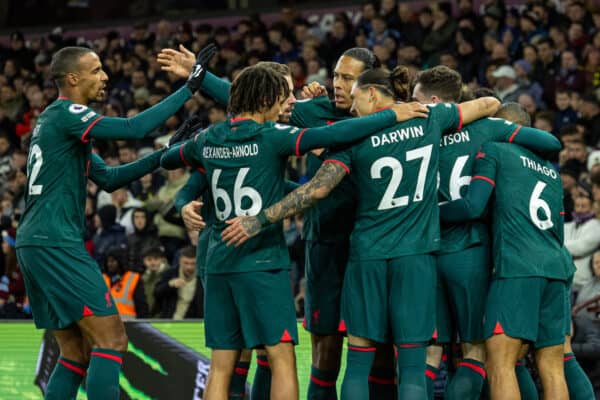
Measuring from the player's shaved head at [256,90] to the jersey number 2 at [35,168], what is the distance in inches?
46.4

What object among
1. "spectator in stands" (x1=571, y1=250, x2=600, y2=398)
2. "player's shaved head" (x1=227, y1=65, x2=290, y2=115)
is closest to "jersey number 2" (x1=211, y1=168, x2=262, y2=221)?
"player's shaved head" (x1=227, y1=65, x2=290, y2=115)

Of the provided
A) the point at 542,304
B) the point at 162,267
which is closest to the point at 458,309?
the point at 542,304

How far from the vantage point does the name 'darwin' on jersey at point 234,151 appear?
5.49m

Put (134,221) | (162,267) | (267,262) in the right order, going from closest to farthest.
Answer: (267,262) → (162,267) → (134,221)

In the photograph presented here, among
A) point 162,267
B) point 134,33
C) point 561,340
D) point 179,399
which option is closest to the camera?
point 561,340

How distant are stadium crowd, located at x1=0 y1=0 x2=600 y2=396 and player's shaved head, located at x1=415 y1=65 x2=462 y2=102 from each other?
8.00ft

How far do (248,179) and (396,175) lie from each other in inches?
32.0

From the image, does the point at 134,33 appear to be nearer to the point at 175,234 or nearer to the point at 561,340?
the point at 175,234

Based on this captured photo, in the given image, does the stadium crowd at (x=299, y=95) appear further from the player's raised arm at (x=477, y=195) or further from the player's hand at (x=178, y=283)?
the player's raised arm at (x=477, y=195)

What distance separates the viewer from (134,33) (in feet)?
59.0

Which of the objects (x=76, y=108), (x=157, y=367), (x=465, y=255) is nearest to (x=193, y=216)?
(x=76, y=108)

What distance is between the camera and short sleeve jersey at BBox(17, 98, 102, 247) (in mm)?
5812

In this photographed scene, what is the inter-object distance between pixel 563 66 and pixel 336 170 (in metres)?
7.20

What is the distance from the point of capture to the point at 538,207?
593 cm
